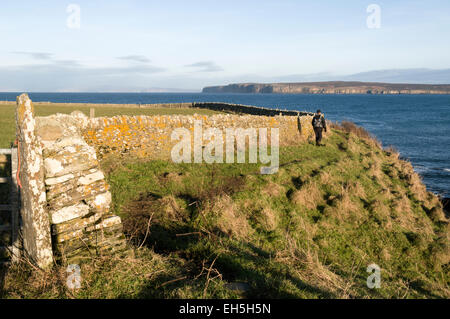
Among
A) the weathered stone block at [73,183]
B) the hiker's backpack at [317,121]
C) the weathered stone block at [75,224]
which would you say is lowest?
the weathered stone block at [75,224]

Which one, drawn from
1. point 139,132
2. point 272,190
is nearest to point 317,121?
point 272,190

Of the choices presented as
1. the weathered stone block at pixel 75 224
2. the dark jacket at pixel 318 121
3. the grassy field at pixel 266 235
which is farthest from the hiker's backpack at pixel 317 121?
the weathered stone block at pixel 75 224

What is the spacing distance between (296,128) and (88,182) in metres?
17.5

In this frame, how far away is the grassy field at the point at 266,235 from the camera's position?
16.5 feet

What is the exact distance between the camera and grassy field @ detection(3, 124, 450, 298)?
16.5 ft

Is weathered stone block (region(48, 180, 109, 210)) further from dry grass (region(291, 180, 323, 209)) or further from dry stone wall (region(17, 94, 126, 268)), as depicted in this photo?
dry grass (region(291, 180, 323, 209))

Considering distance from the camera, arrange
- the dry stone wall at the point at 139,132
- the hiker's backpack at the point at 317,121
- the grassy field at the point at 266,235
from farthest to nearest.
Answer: the hiker's backpack at the point at 317,121 < the dry stone wall at the point at 139,132 < the grassy field at the point at 266,235

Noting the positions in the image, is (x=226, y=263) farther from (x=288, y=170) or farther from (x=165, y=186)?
(x=288, y=170)

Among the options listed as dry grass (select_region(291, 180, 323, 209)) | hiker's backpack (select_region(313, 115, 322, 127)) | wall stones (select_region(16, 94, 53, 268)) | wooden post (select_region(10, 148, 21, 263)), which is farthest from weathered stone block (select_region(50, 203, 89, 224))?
hiker's backpack (select_region(313, 115, 322, 127))

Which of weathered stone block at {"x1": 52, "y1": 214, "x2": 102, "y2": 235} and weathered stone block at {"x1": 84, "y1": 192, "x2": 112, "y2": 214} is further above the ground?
weathered stone block at {"x1": 84, "y1": 192, "x2": 112, "y2": 214}

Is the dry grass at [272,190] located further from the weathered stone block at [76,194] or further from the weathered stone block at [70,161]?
the weathered stone block at [70,161]
